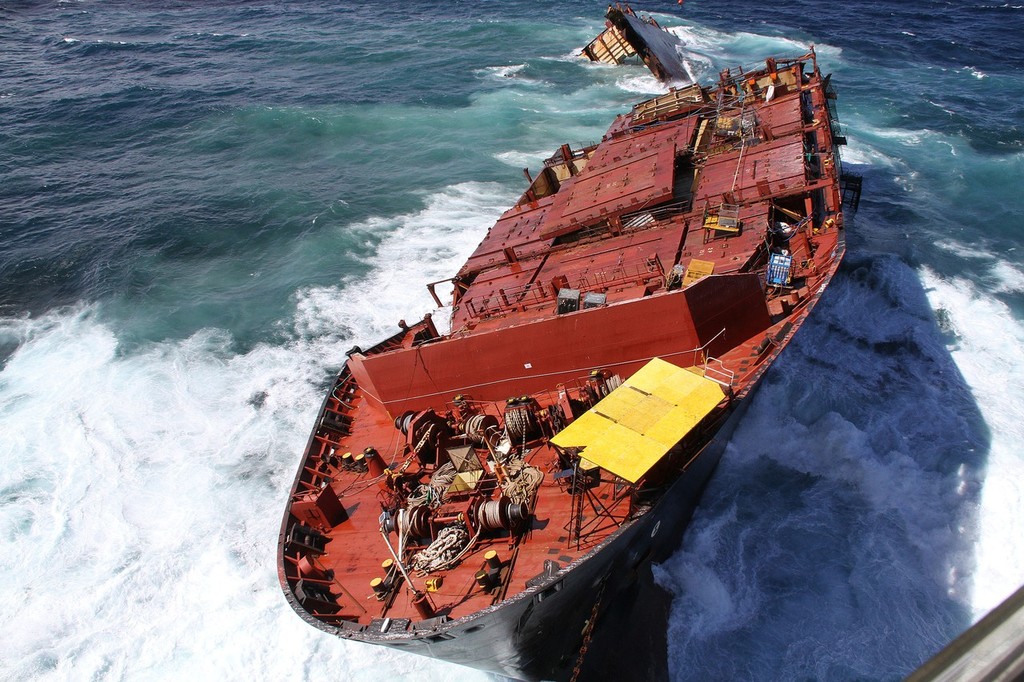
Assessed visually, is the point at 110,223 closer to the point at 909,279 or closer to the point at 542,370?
the point at 542,370

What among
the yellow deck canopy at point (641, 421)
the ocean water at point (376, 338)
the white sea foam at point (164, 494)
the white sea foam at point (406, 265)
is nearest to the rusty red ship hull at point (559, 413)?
the yellow deck canopy at point (641, 421)

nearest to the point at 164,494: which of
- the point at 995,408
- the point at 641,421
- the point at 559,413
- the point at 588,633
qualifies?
the point at 559,413

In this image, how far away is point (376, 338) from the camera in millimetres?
30484

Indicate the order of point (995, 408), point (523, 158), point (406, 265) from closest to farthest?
point (995, 408), point (406, 265), point (523, 158)

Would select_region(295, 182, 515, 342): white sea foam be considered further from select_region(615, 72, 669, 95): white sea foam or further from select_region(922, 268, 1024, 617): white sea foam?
select_region(615, 72, 669, 95): white sea foam

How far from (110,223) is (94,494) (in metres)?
25.4

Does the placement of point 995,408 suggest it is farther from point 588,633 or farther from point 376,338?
point 376,338

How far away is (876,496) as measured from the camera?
19094mm

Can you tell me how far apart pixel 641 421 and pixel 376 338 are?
19.8 metres

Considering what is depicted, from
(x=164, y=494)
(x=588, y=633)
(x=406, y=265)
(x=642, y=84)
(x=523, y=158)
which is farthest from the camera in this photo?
(x=642, y=84)

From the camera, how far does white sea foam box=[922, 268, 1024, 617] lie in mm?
16828

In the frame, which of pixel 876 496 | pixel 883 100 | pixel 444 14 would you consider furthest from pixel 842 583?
pixel 444 14

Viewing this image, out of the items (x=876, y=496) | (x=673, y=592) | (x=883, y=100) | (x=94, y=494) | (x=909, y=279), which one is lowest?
(x=94, y=494)

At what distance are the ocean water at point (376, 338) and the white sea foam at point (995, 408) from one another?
11cm
